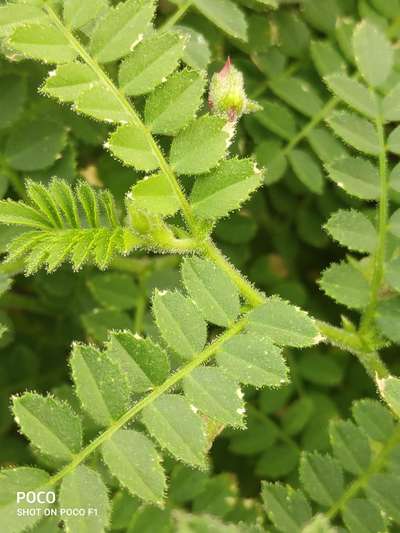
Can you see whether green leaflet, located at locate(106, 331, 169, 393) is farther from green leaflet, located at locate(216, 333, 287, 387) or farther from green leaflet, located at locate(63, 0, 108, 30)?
green leaflet, located at locate(63, 0, 108, 30)

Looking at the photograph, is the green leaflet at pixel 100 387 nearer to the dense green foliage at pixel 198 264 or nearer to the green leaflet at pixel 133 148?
the dense green foliage at pixel 198 264

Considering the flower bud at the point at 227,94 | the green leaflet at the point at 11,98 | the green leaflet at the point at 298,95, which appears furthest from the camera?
the green leaflet at the point at 298,95

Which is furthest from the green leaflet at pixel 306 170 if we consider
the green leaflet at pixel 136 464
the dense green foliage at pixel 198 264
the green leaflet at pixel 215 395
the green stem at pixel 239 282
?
the green leaflet at pixel 136 464

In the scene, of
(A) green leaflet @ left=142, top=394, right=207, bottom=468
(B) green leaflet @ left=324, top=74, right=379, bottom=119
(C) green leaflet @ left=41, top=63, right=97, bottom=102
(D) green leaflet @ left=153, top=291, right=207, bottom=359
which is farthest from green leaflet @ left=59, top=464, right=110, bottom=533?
(B) green leaflet @ left=324, top=74, right=379, bottom=119

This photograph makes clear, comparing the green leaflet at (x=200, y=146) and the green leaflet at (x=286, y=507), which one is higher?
the green leaflet at (x=200, y=146)

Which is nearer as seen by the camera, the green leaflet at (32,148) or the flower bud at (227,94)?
the flower bud at (227,94)

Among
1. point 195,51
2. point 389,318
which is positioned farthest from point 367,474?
point 195,51

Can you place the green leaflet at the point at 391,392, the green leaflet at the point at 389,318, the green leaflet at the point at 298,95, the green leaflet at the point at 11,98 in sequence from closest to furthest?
1. the green leaflet at the point at 391,392
2. the green leaflet at the point at 389,318
3. the green leaflet at the point at 11,98
4. the green leaflet at the point at 298,95

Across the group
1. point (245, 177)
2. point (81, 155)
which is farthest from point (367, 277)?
point (81, 155)
